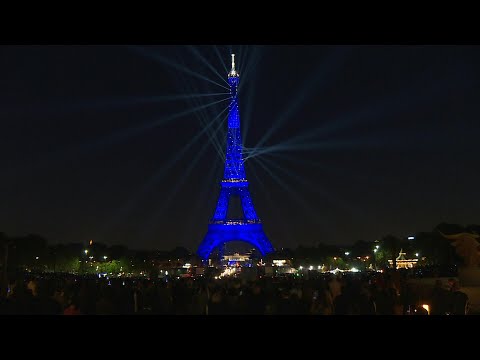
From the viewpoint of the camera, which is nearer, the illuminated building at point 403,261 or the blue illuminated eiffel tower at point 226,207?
the illuminated building at point 403,261

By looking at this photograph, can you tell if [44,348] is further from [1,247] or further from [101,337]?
[1,247]

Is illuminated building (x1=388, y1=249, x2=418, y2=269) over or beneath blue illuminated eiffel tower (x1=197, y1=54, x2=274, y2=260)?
beneath

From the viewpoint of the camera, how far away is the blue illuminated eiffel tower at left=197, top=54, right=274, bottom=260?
73.2 m

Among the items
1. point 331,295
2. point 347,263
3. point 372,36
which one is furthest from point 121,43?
point 347,263

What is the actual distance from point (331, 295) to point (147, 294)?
3202 millimetres

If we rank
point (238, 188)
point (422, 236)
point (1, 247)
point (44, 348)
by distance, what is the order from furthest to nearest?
point (238, 188), point (422, 236), point (1, 247), point (44, 348)

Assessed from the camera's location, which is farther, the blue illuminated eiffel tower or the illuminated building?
the blue illuminated eiffel tower

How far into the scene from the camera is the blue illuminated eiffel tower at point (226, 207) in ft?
240

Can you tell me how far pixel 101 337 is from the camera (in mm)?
8930

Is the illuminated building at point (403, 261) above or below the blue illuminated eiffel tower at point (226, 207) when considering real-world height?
below

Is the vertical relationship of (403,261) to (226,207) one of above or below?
below

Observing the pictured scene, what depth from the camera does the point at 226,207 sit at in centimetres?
7475

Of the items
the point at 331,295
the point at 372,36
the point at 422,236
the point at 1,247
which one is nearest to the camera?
the point at 372,36

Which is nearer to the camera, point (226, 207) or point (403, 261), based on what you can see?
point (403, 261)
